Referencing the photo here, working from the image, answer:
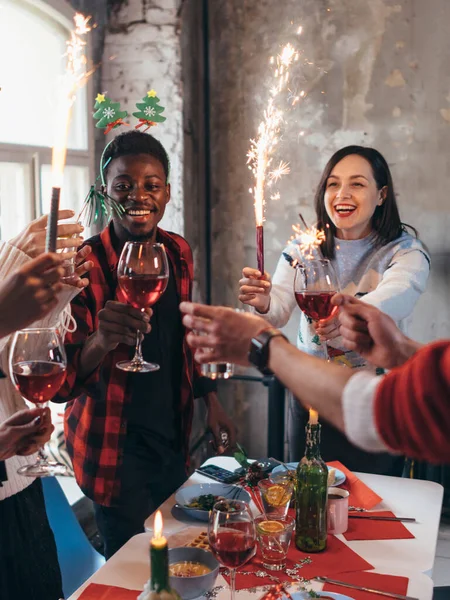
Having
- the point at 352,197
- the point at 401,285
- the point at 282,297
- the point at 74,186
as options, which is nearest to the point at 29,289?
the point at 282,297

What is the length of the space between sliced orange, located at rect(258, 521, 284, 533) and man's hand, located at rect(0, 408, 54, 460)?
52 centimetres

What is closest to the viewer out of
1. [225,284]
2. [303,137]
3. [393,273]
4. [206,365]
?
[206,365]

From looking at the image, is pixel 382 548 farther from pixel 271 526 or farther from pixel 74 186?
pixel 74 186

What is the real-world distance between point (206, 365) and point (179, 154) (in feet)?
7.91

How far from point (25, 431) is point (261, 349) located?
1.71 feet

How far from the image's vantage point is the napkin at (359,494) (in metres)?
1.83

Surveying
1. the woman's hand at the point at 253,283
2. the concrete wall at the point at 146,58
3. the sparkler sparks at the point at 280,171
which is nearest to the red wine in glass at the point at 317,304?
the woman's hand at the point at 253,283

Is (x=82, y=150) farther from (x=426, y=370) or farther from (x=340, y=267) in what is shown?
(x=426, y=370)

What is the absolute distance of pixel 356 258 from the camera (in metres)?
2.80

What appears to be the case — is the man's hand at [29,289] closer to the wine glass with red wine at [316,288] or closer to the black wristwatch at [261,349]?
the black wristwatch at [261,349]

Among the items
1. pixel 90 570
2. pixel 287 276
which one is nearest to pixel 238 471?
pixel 90 570

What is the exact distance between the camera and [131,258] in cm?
148

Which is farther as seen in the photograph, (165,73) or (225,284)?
(225,284)

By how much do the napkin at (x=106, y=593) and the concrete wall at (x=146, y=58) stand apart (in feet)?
8.30
